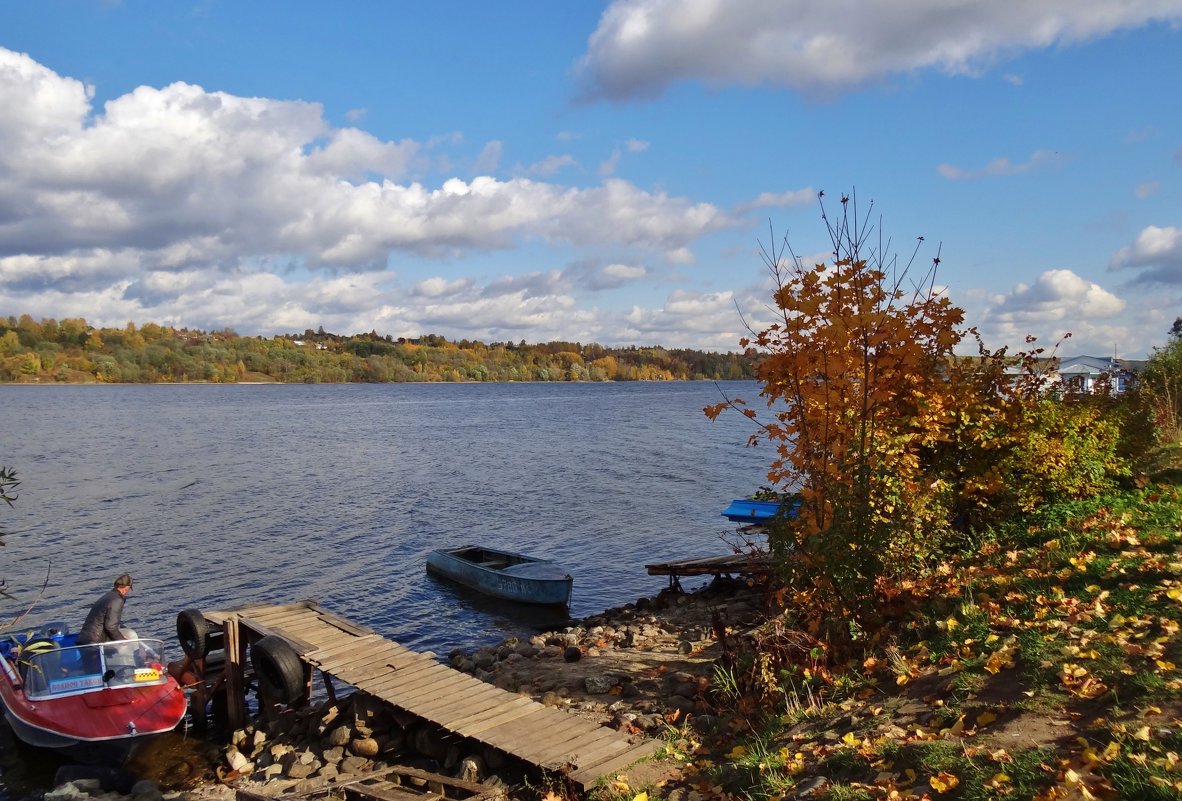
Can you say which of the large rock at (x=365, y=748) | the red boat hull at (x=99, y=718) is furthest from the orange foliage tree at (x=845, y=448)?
the red boat hull at (x=99, y=718)

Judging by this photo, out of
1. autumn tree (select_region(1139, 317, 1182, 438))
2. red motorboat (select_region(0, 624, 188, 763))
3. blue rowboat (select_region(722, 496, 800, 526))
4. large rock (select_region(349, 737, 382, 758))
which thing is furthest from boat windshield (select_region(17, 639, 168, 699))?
autumn tree (select_region(1139, 317, 1182, 438))

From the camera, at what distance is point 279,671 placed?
44.1 feet

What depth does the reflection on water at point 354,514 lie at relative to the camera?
2332cm

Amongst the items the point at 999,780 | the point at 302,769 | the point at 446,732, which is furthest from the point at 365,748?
the point at 999,780

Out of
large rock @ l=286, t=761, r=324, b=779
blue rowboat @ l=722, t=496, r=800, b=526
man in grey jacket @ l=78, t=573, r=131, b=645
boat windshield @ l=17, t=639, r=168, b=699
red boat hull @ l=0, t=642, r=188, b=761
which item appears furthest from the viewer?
blue rowboat @ l=722, t=496, r=800, b=526

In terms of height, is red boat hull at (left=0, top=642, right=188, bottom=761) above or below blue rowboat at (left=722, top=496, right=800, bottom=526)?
below

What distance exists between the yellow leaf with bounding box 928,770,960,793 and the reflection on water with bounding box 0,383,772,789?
7.37 meters

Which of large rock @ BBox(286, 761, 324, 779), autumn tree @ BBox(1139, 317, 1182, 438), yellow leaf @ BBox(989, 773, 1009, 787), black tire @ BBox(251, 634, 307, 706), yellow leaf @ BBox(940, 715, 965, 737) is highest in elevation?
autumn tree @ BBox(1139, 317, 1182, 438)

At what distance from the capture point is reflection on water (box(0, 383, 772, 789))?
2332 centimetres

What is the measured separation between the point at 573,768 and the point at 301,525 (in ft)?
88.8

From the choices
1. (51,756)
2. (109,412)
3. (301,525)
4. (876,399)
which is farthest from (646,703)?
(109,412)

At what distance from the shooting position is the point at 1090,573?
9.06m

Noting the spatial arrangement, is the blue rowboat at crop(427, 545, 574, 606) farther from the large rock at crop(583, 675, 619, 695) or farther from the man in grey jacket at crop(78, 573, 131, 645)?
the man in grey jacket at crop(78, 573, 131, 645)

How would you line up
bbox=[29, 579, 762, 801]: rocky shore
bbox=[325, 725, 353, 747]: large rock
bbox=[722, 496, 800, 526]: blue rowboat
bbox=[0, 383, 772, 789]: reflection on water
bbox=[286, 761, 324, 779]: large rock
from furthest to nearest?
bbox=[722, 496, 800, 526]: blue rowboat, bbox=[0, 383, 772, 789]: reflection on water, bbox=[325, 725, 353, 747]: large rock, bbox=[286, 761, 324, 779]: large rock, bbox=[29, 579, 762, 801]: rocky shore
